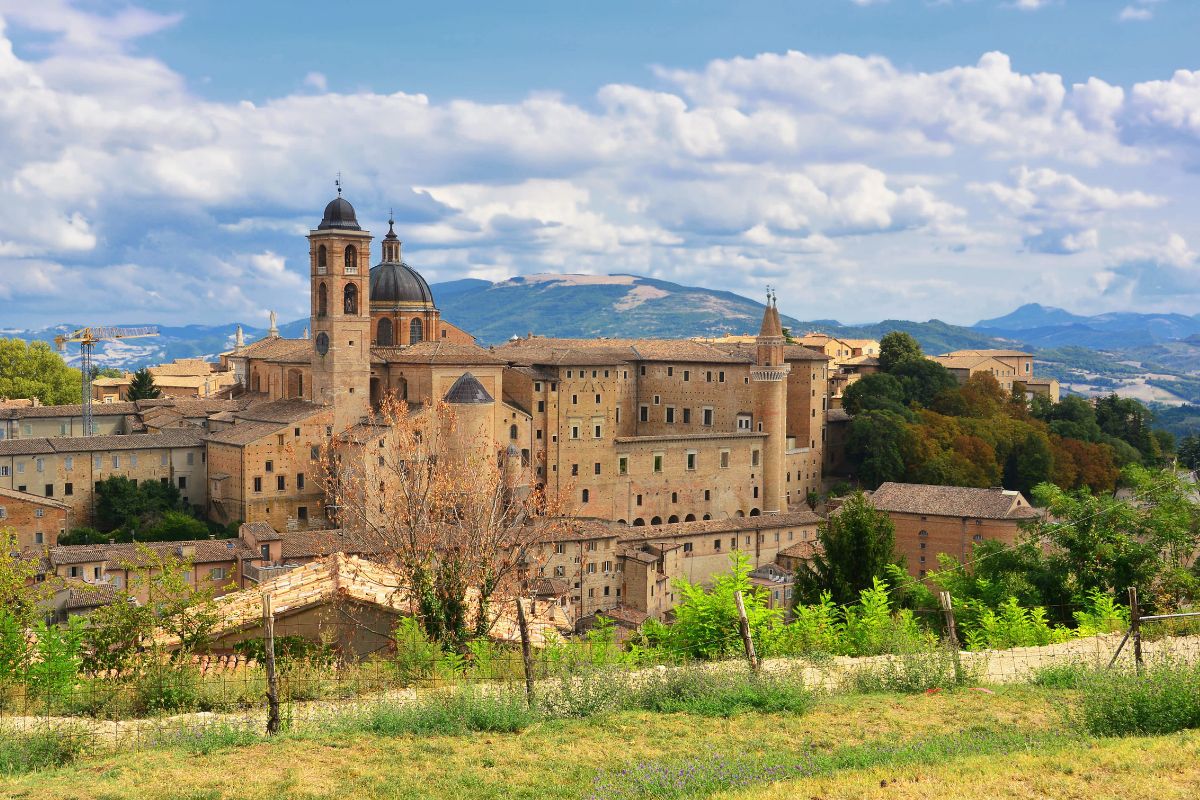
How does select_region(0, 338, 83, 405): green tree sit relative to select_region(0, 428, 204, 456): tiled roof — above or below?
above

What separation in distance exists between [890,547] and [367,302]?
28.7 metres

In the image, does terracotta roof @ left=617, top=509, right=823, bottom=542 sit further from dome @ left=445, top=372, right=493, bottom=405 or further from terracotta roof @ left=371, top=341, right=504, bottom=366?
terracotta roof @ left=371, top=341, right=504, bottom=366

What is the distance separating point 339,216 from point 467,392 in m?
9.48

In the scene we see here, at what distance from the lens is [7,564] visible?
56.5ft

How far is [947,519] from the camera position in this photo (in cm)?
4594

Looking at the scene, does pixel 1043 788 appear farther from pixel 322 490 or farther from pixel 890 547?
pixel 322 490

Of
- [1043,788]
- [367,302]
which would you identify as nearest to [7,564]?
[1043,788]

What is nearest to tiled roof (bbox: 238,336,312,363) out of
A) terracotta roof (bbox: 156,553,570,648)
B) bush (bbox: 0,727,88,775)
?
terracotta roof (bbox: 156,553,570,648)

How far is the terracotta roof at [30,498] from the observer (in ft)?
132

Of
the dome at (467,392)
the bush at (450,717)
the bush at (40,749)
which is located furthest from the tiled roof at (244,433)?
the bush at (450,717)

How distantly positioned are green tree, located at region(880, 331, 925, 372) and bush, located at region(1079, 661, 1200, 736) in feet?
201

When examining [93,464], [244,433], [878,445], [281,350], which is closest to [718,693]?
[244,433]

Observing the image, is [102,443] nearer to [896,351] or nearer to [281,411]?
[281,411]

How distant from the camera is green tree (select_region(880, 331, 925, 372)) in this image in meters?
70.9
